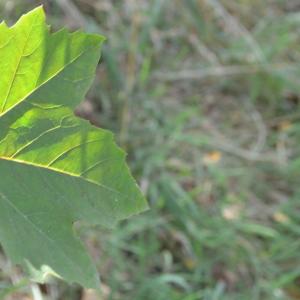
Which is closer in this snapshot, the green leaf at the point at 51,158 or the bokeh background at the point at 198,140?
the green leaf at the point at 51,158

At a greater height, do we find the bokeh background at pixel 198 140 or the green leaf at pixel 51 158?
the green leaf at pixel 51 158

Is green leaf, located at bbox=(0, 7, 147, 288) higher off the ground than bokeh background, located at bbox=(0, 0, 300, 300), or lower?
higher

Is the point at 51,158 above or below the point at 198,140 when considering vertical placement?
above

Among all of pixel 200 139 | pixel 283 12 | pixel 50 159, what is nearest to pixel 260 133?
pixel 200 139

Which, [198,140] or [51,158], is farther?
[198,140]

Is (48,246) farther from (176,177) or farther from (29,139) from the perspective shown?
(176,177)
